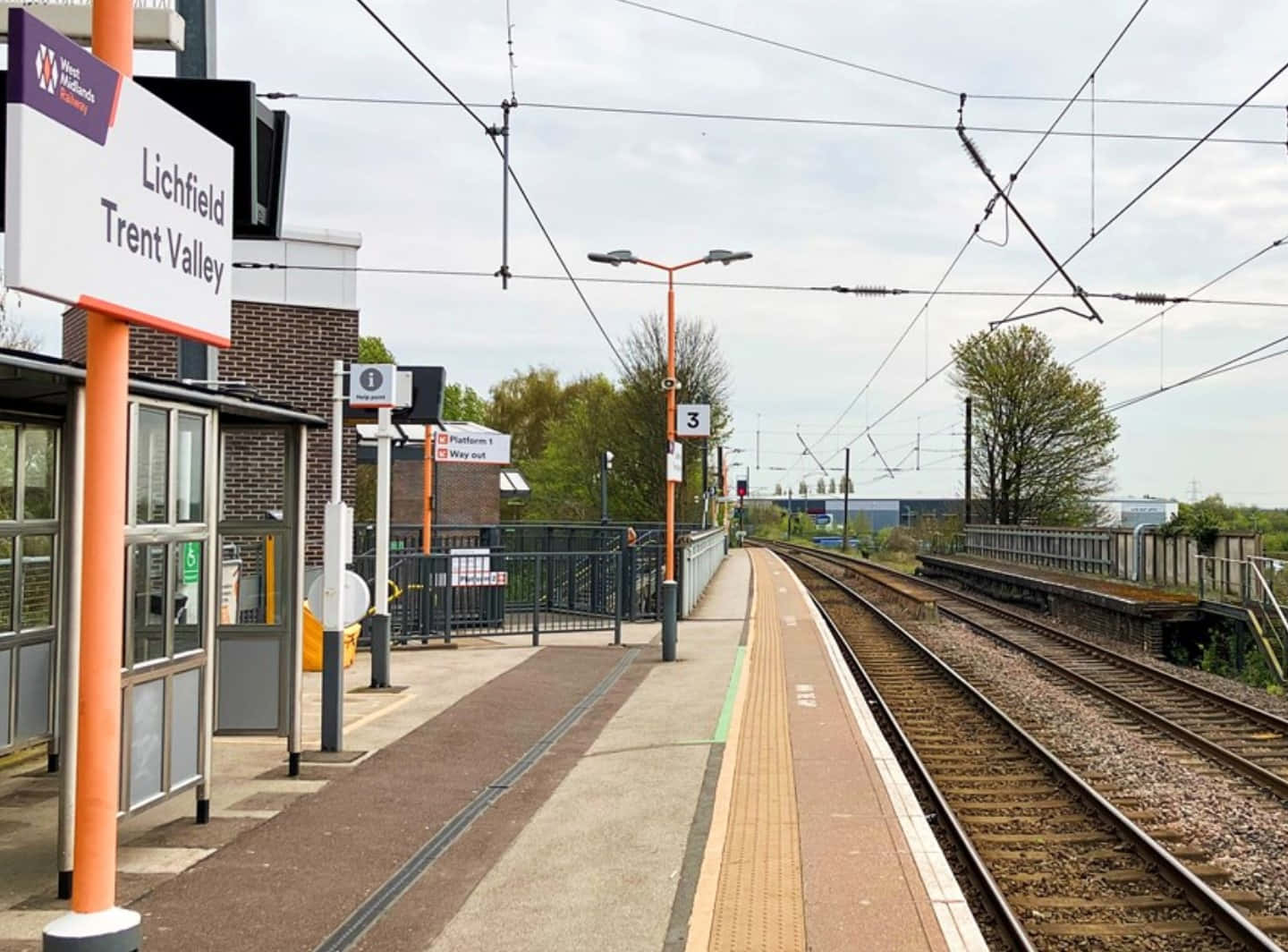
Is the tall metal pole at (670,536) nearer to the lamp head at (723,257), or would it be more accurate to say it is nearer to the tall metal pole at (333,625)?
the lamp head at (723,257)

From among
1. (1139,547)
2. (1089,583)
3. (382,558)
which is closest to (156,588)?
(382,558)

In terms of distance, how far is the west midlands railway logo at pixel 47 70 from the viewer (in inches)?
A: 139

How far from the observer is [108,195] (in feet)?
12.9

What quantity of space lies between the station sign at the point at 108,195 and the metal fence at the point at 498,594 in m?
12.4

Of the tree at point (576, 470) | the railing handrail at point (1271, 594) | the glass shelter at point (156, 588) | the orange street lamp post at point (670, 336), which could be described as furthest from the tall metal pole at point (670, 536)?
the tree at point (576, 470)

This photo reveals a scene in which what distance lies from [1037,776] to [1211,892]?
392 centimetres

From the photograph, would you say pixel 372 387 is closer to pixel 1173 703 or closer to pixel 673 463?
pixel 673 463

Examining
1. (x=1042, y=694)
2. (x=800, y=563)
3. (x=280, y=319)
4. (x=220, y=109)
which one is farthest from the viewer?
(x=800, y=563)

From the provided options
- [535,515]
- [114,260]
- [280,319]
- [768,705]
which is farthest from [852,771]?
[535,515]

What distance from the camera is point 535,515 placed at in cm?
6000

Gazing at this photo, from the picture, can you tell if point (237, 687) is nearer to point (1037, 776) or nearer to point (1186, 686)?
point (1037, 776)

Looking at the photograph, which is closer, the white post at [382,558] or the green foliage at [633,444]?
the white post at [382,558]

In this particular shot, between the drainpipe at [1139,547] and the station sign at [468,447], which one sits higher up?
the station sign at [468,447]

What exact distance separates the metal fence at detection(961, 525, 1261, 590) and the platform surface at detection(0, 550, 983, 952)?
15.3m
